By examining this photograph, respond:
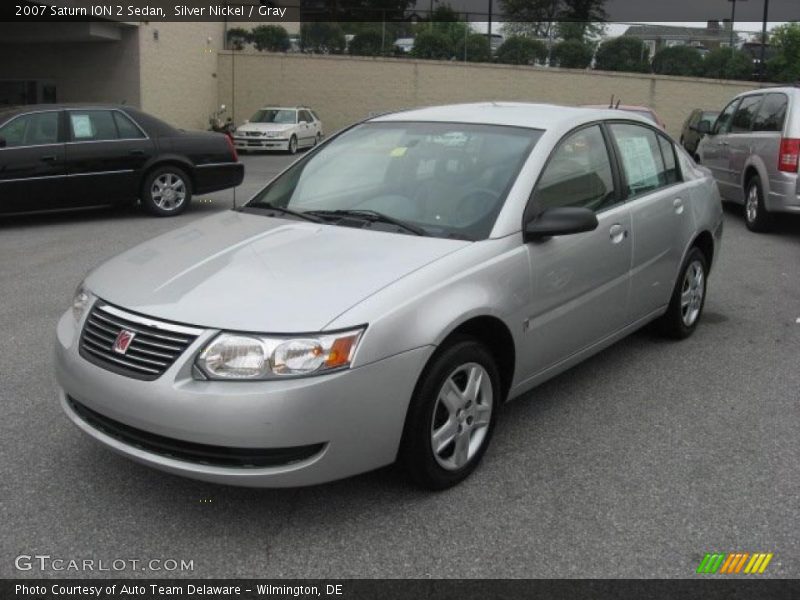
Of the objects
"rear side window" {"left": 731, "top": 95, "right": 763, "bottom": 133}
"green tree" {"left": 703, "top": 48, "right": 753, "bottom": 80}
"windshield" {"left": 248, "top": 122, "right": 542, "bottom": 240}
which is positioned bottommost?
"windshield" {"left": 248, "top": 122, "right": 542, "bottom": 240}

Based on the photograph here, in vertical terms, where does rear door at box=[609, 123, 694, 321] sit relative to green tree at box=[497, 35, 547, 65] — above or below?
below

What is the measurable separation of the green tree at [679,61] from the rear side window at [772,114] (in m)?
21.0

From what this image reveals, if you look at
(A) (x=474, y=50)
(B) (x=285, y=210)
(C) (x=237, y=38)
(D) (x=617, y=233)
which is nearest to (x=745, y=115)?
(D) (x=617, y=233)

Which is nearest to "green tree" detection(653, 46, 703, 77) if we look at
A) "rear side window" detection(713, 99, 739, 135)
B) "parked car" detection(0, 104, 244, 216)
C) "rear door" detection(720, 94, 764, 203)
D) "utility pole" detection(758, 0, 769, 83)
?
"utility pole" detection(758, 0, 769, 83)

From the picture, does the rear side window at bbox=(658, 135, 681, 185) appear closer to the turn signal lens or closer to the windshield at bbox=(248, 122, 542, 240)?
the windshield at bbox=(248, 122, 542, 240)

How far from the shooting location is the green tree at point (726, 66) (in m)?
29.4

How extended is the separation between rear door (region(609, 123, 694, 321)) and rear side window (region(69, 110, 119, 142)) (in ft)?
24.7

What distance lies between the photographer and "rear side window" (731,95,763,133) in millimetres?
10492

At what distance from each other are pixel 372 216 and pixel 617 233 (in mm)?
1435

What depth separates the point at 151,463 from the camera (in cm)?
308

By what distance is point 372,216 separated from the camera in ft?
13.1

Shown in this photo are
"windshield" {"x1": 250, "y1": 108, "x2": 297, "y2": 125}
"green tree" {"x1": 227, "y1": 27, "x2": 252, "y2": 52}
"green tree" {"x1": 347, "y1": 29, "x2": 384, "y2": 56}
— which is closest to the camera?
"windshield" {"x1": 250, "y1": 108, "x2": 297, "y2": 125}

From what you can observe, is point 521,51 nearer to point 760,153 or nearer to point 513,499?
point 760,153
